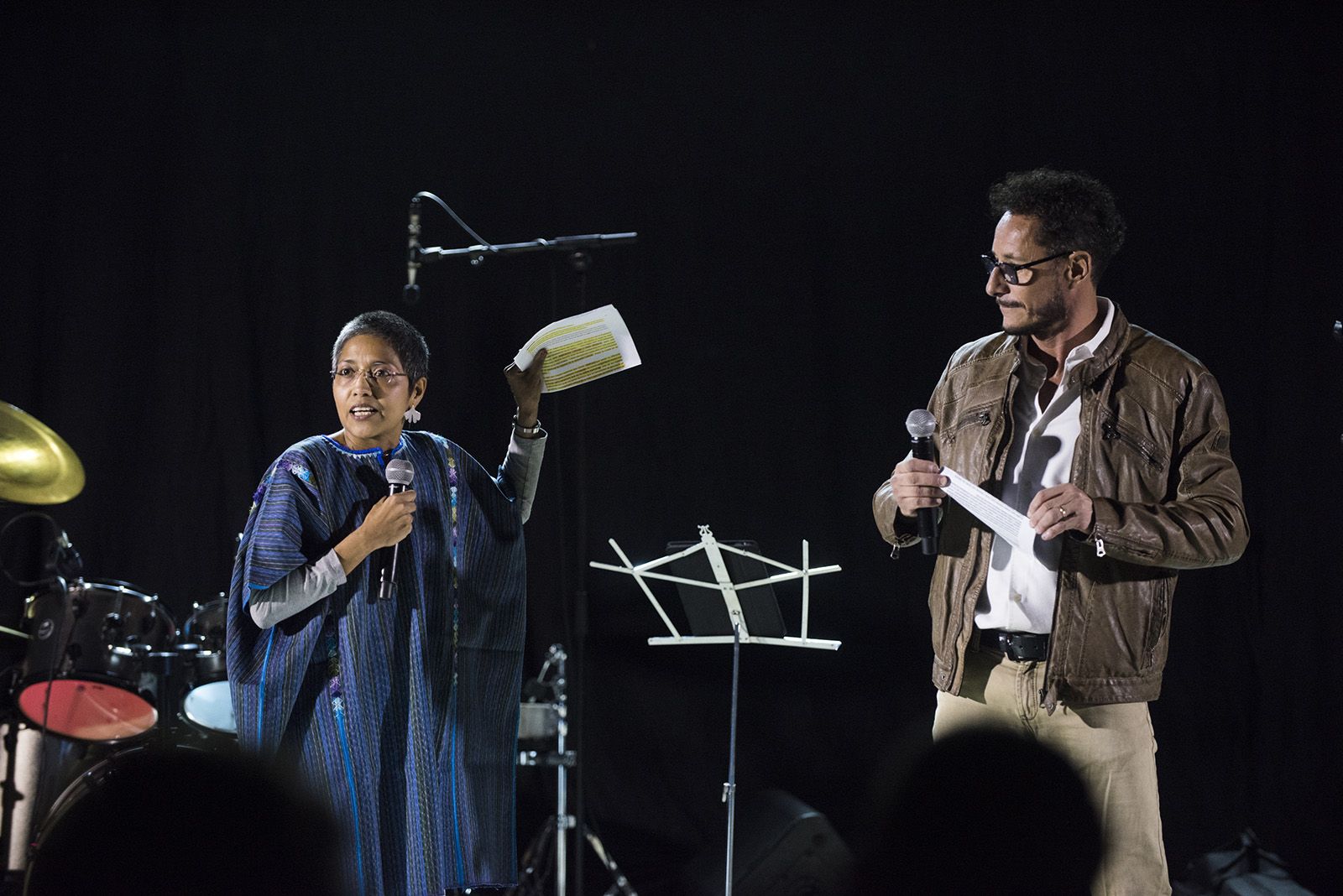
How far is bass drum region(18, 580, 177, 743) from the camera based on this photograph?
3881 mm

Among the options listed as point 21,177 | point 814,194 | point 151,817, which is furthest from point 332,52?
point 151,817

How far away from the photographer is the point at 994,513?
221 cm

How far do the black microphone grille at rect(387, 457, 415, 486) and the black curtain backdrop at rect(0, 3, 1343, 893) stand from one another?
5.45ft

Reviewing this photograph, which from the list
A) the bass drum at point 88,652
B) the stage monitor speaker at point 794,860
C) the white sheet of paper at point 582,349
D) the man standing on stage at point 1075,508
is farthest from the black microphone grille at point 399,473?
the bass drum at point 88,652

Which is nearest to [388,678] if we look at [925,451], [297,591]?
[297,591]

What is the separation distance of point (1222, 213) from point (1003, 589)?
238 centimetres

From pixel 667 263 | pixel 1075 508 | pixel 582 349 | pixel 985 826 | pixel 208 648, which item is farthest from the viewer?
pixel 667 263

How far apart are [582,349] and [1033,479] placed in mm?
1080

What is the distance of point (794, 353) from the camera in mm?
4293

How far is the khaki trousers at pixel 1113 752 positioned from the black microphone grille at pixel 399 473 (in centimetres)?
119

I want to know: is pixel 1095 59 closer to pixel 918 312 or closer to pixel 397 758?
pixel 918 312

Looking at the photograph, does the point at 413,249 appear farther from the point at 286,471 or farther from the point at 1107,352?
the point at 1107,352

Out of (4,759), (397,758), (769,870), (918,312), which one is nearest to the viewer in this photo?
(397,758)

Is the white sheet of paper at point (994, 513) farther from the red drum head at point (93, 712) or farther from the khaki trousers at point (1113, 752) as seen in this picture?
the red drum head at point (93, 712)
